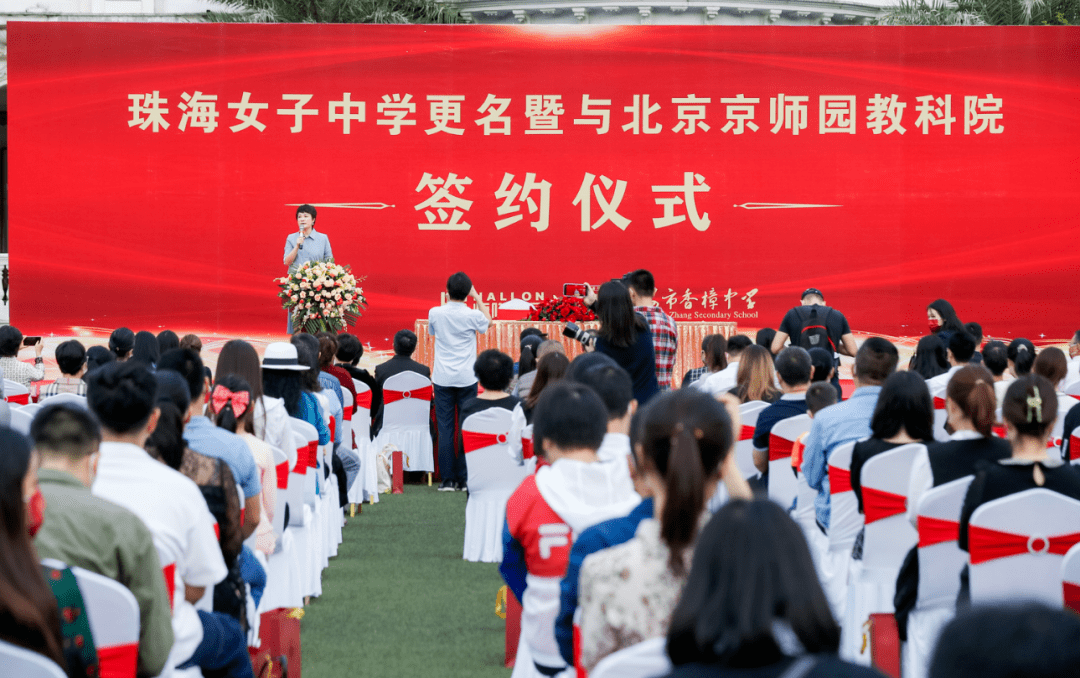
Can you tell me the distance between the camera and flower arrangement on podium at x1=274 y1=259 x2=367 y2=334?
27.9 feet

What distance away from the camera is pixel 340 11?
15.1m

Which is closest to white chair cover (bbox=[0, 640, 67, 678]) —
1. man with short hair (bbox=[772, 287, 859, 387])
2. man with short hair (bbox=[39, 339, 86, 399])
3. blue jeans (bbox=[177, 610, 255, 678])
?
blue jeans (bbox=[177, 610, 255, 678])

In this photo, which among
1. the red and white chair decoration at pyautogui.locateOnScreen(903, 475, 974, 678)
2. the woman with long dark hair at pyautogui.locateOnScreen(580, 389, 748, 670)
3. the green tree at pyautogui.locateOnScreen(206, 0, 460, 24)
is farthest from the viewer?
the green tree at pyautogui.locateOnScreen(206, 0, 460, 24)

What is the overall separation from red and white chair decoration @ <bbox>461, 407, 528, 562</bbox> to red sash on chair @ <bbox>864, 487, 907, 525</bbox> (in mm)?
1928

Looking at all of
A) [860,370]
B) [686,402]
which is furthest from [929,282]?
[686,402]

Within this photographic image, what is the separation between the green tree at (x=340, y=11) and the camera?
49.3 ft

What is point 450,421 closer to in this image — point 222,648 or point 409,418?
point 409,418

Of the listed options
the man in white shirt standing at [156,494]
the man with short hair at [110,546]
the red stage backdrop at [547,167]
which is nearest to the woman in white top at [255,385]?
the man in white shirt standing at [156,494]

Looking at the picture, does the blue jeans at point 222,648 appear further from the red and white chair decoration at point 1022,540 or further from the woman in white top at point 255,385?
the red and white chair decoration at point 1022,540

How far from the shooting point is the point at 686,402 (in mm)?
2035

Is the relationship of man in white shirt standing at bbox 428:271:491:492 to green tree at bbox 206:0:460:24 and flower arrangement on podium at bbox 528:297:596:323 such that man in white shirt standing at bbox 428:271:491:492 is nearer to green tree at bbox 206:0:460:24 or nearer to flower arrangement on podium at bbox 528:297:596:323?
flower arrangement on podium at bbox 528:297:596:323

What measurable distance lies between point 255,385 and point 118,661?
5.87 ft

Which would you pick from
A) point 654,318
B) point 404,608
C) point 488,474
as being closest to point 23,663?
point 404,608

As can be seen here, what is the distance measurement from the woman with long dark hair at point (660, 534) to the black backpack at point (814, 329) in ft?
20.1
